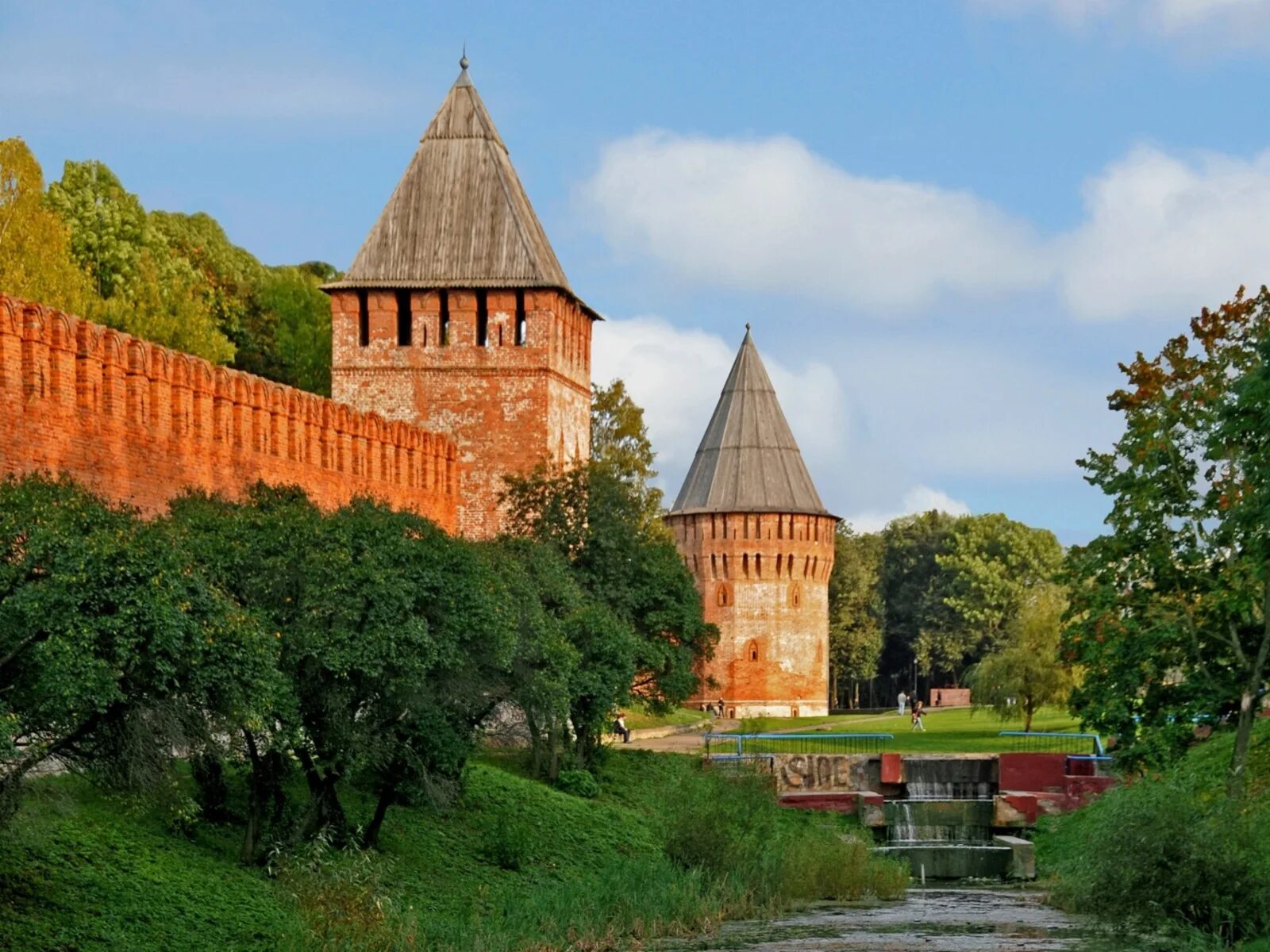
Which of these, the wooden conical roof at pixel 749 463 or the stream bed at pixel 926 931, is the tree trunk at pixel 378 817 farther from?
the wooden conical roof at pixel 749 463

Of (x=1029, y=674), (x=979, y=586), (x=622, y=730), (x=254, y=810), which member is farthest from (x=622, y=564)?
(x=979, y=586)

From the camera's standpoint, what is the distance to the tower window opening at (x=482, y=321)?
113 feet

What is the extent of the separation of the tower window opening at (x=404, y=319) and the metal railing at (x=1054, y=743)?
13137 mm

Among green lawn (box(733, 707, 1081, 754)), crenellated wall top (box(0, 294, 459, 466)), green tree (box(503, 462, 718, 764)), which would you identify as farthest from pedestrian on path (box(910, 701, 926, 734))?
crenellated wall top (box(0, 294, 459, 466))

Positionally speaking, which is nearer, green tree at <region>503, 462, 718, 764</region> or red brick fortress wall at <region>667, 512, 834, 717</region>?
green tree at <region>503, 462, 718, 764</region>

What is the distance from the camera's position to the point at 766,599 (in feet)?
178

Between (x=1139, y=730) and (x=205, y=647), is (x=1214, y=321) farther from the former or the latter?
(x=205, y=647)

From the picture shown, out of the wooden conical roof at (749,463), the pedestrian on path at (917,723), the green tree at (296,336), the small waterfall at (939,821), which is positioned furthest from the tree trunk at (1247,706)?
the wooden conical roof at (749,463)

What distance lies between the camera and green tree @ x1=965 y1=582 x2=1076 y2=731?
40.7 meters

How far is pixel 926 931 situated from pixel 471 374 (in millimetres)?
15175

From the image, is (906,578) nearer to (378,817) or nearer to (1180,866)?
(378,817)

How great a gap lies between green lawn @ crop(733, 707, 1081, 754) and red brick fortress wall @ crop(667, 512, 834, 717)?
138 cm

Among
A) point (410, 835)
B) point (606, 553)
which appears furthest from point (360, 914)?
point (606, 553)

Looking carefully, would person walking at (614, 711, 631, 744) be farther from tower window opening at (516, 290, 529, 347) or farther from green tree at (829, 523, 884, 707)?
green tree at (829, 523, 884, 707)
